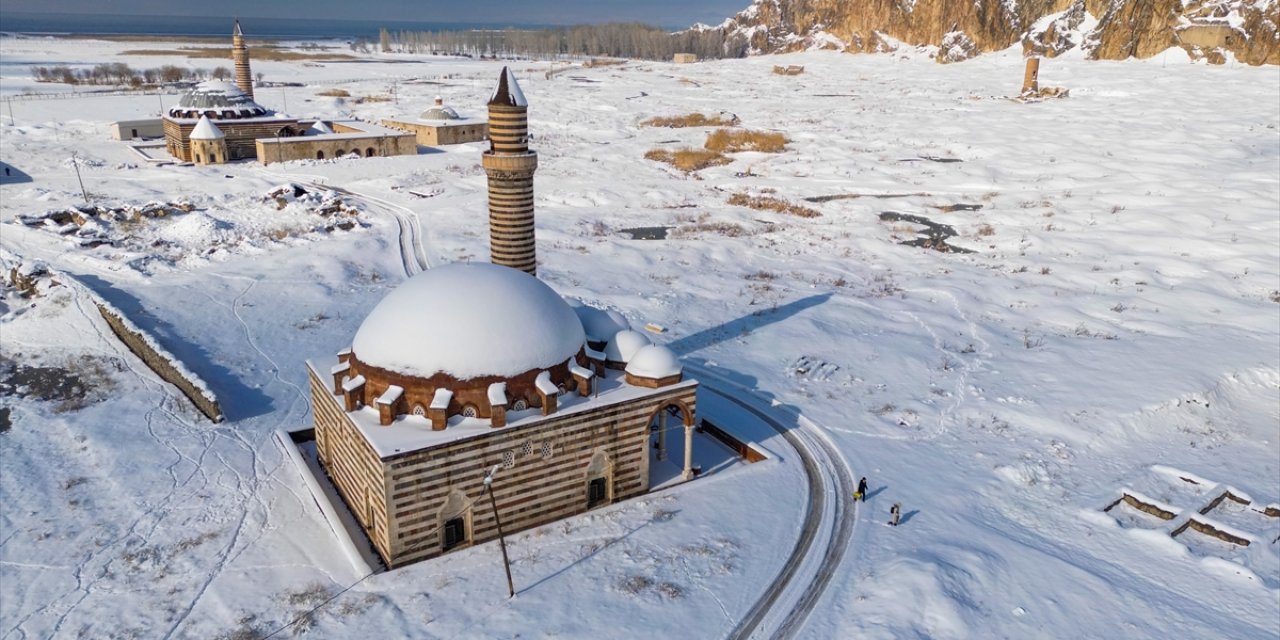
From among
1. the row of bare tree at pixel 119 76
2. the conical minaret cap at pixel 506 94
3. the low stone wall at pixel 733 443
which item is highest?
the row of bare tree at pixel 119 76

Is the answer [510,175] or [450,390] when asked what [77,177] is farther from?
[450,390]

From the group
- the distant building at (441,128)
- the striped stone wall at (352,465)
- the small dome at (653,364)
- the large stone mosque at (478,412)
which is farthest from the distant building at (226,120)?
the small dome at (653,364)

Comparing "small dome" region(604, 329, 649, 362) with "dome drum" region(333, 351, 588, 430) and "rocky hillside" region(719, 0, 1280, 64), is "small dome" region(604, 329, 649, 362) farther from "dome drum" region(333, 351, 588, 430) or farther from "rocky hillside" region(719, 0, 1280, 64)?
"rocky hillside" region(719, 0, 1280, 64)

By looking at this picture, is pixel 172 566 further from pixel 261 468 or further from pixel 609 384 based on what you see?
pixel 609 384

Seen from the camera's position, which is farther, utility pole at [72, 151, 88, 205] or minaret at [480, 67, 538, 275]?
utility pole at [72, 151, 88, 205]

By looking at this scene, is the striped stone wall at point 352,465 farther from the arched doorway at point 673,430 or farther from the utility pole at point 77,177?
the utility pole at point 77,177

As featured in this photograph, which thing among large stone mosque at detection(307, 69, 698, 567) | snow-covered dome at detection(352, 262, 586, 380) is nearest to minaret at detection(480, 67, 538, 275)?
large stone mosque at detection(307, 69, 698, 567)
